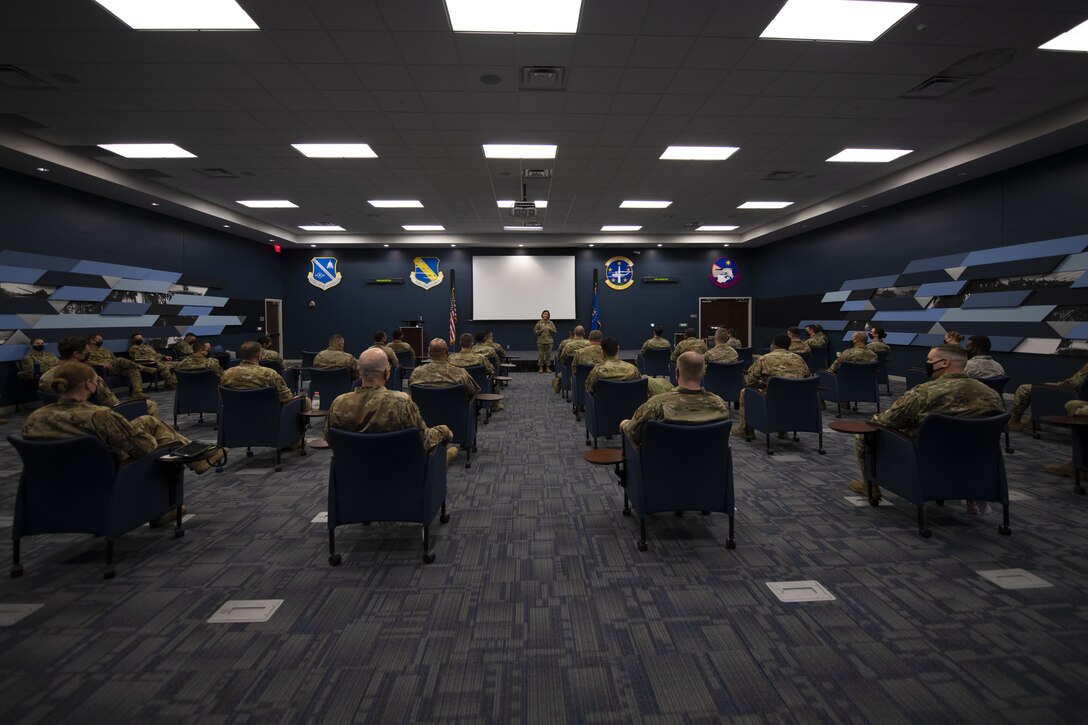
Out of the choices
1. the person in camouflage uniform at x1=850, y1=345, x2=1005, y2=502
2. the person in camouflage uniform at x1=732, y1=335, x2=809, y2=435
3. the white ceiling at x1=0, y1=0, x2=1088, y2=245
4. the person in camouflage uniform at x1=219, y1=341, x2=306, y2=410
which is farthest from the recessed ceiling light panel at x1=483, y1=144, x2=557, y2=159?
the person in camouflage uniform at x1=850, y1=345, x2=1005, y2=502

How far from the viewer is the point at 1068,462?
431cm

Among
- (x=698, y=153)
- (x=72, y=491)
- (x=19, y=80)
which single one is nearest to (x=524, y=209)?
(x=698, y=153)

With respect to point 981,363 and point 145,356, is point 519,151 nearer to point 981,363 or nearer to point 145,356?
point 981,363

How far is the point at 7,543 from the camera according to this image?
9.95 ft

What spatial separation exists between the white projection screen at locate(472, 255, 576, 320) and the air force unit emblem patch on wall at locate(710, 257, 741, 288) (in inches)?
179

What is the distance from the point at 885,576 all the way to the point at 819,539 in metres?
0.47

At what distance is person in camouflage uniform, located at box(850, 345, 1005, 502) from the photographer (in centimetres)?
298

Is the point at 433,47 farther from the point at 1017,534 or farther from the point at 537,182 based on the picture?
the point at 1017,534

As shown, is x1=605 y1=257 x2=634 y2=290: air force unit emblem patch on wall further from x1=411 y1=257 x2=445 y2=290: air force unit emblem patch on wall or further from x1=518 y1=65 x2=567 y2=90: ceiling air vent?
x1=518 y1=65 x2=567 y2=90: ceiling air vent

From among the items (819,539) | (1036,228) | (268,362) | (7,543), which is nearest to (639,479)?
(819,539)

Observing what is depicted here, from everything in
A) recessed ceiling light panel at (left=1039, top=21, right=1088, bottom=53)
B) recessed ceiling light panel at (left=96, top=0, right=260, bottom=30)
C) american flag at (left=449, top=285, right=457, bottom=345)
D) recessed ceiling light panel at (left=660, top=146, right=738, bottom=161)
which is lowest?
american flag at (left=449, top=285, right=457, bottom=345)

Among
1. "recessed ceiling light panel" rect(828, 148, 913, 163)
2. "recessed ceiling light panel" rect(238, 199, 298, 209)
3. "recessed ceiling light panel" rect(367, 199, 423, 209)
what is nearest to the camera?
"recessed ceiling light panel" rect(828, 148, 913, 163)

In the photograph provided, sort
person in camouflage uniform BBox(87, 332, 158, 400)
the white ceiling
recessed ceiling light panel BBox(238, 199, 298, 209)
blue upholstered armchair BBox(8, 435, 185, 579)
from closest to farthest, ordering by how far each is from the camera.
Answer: blue upholstered armchair BBox(8, 435, 185, 579), the white ceiling, person in camouflage uniform BBox(87, 332, 158, 400), recessed ceiling light panel BBox(238, 199, 298, 209)

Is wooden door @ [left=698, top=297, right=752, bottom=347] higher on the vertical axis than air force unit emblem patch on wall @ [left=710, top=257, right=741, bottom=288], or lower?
lower
